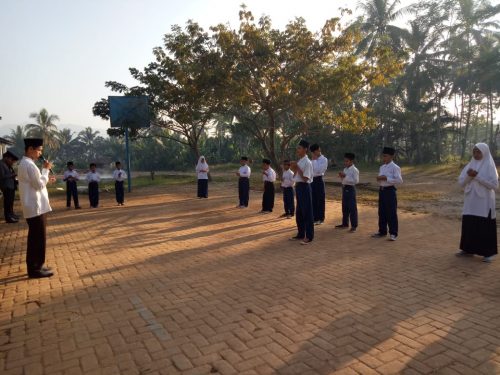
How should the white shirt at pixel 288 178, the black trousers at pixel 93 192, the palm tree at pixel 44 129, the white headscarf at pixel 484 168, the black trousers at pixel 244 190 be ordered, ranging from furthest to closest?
the palm tree at pixel 44 129, the black trousers at pixel 93 192, the black trousers at pixel 244 190, the white shirt at pixel 288 178, the white headscarf at pixel 484 168

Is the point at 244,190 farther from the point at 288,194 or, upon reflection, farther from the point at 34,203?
the point at 34,203

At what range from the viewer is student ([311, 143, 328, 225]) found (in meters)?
9.19

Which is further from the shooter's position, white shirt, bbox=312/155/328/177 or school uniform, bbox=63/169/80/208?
school uniform, bbox=63/169/80/208

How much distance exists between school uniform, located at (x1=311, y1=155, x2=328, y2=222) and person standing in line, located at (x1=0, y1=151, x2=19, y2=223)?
26.5 ft

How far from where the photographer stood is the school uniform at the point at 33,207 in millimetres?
5324

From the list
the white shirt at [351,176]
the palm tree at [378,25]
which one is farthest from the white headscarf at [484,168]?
the palm tree at [378,25]

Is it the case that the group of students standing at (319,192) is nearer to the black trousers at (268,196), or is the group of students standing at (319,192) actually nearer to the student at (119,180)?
the black trousers at (268,196)

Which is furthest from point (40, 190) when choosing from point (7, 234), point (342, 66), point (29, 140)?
point (342, 66)

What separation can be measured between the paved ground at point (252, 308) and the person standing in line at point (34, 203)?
0.92 feet

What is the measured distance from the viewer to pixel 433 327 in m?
3.69

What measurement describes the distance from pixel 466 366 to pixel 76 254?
6.13 m

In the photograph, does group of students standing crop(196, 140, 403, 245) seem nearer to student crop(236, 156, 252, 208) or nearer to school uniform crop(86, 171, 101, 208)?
student crop(236, 156, 252, 208)

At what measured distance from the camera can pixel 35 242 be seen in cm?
541

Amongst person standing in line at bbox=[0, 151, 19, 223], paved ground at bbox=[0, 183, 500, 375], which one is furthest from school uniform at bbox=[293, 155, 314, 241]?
person standing in line at bbox=[0, 151, 19, 223]
